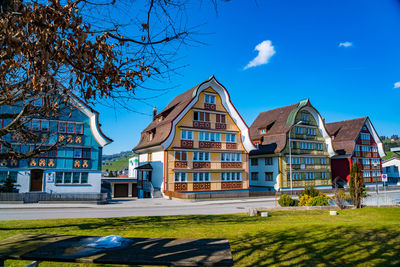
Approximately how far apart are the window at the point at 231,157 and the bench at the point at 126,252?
30611mm

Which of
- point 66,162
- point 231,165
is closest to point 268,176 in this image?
point 231,165

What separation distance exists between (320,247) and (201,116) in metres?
28.3

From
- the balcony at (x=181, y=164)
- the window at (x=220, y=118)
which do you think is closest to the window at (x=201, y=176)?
the balcony at (x=181, y=164)

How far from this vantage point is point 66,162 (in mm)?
28703

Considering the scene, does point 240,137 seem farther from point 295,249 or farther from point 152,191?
point 295,249

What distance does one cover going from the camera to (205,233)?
9.16m

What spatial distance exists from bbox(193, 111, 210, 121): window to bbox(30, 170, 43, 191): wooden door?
17840 mm

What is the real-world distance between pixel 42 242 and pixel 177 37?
15.3 ft

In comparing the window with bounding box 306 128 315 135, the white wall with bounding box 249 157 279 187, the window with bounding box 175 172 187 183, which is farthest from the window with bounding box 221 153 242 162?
the window with bounding box 306 128 315 135

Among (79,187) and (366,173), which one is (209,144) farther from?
(366,173)

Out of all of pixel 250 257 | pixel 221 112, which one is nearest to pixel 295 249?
pixel 250 257

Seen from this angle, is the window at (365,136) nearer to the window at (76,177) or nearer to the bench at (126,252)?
the window at (76,177)

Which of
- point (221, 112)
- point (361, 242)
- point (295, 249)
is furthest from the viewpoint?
point (221, 112)

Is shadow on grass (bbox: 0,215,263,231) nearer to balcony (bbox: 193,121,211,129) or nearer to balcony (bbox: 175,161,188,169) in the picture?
balcony (bbox: 175,161,188,169)
